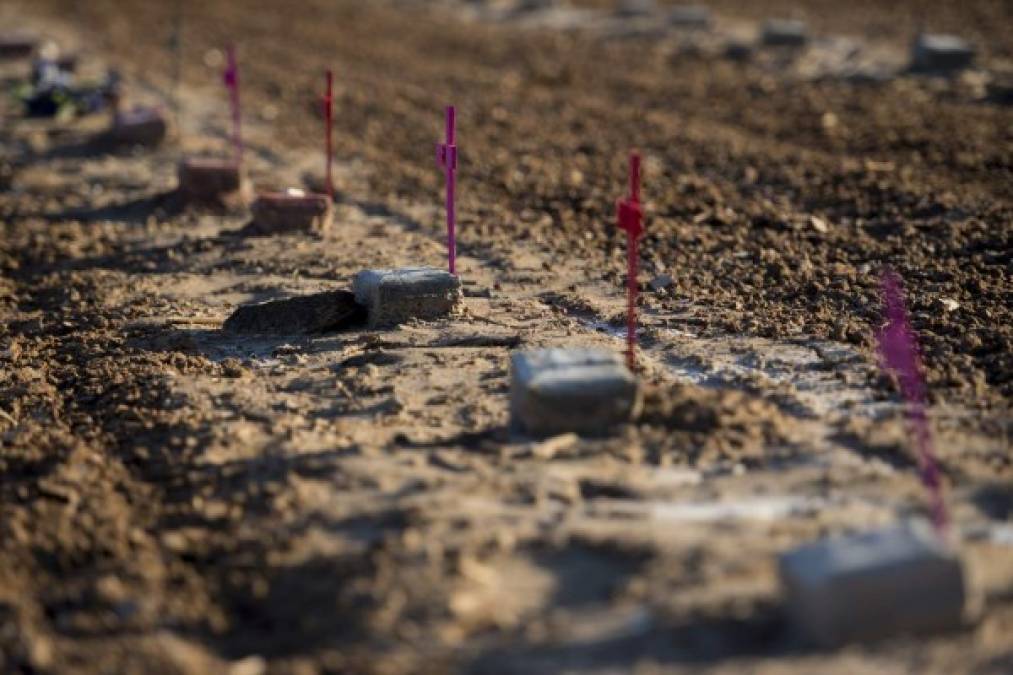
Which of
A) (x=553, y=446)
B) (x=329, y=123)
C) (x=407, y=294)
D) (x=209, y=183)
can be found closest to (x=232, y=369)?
(x=407, y=294)

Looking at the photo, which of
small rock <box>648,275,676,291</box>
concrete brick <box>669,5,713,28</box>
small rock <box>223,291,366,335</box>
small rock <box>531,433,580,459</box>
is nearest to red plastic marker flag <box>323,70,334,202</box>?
small rock <box>223,291,366,335</box>

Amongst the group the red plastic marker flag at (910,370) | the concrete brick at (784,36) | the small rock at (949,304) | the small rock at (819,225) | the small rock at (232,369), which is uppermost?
the concrete brick at (784,36)

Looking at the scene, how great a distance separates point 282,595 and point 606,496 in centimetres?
138

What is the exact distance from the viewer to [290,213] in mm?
11195

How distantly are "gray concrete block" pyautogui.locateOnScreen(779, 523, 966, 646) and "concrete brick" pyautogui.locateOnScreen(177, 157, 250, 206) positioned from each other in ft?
27.9

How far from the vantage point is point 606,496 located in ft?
19.6

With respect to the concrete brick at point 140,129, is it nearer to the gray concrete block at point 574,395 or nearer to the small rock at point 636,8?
the gray concrete block at point 574,395

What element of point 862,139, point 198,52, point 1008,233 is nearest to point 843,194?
point 1008,233

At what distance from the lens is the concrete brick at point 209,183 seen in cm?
1241

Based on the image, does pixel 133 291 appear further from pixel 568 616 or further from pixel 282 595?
pixel 568 616

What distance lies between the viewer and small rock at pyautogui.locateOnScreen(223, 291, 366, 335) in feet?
28.3

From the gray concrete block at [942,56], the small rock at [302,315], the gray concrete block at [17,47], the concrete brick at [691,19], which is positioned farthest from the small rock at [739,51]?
the small rock at [302,315]

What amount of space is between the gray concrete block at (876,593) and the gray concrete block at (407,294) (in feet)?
13.5

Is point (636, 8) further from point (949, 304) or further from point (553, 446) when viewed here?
point (553, 446)
